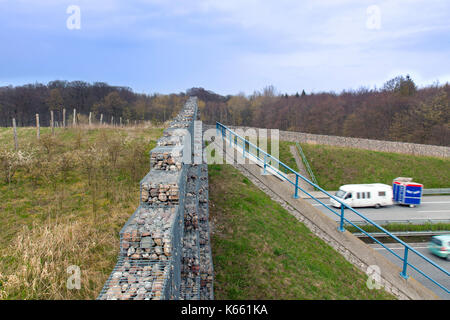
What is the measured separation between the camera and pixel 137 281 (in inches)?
106

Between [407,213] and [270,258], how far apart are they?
14.9 metres

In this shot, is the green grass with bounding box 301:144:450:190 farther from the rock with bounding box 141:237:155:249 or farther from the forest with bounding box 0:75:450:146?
the rock with bounding box 141:237:155:249

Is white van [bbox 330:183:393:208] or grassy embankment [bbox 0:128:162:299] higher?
grassy embankment [bbox 0:128:162:299]

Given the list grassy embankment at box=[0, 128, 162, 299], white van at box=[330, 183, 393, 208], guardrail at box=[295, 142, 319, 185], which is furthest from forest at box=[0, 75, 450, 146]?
white van at box=[330, 183, 393, 208]

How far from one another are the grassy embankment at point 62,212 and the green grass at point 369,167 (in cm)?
1631

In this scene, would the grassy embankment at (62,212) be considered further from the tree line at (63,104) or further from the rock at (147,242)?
the tree line at (63,104)

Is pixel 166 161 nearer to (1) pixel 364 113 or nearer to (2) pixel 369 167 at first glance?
(2) pixel 369 167

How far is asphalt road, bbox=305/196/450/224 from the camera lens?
51.4ft

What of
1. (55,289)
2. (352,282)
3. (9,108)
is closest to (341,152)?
(352,282)

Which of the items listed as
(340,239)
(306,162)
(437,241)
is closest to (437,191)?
(306,162)

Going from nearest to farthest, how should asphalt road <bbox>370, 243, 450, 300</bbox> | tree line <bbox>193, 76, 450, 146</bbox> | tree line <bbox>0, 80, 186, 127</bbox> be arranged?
asphalt road <bbox>370, 243, 450, 300</bbox>, tree line <bbox>193, 76, 450, 146</bbox>, tree line <bbox>0, 80, 186, 127</bbox>

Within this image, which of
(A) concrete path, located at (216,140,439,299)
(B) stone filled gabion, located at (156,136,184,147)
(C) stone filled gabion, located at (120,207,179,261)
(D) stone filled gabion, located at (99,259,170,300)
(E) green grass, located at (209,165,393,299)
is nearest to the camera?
(D) stone filled gabion, located at (99,259,170,300)

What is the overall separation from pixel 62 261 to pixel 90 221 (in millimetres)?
1931
